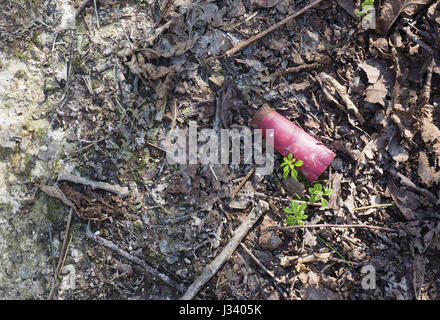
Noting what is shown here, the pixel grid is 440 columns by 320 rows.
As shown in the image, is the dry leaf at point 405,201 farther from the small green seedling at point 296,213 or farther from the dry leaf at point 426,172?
the small green seedling at point 296,213

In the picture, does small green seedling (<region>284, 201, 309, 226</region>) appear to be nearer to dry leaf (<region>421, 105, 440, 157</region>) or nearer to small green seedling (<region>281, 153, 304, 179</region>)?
small green seedling (<region>281, 153, 304, 179</region>)

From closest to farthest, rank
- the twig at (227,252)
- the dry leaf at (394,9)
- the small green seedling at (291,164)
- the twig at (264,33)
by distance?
the twig at (227,252), the small green seedling at (291,164), the dry leaf at (394,9), the twig at (264,33)

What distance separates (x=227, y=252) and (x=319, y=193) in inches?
32.8

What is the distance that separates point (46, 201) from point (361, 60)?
2789mm

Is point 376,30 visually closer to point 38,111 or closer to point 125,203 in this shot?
point 125,203

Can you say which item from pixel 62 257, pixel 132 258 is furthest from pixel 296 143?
pixel 62 257

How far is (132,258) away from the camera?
2.75 metres

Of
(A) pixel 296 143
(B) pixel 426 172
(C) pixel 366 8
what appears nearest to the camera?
(B) pixel 426 172

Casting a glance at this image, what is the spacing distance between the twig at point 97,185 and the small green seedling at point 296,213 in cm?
127

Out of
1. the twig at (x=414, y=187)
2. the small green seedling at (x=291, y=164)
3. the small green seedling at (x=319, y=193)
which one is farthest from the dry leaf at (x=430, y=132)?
the small green seedling at (x=291, y=164)

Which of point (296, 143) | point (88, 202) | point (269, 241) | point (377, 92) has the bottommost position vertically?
point (269, 241)
